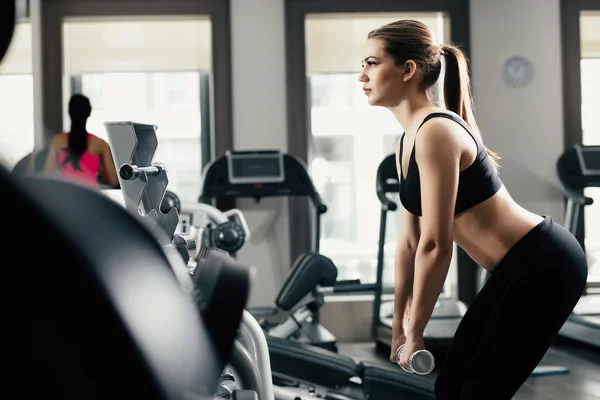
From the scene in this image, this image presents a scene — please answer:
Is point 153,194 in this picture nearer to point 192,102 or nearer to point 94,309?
point 94,309

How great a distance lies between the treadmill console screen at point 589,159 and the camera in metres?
5.16

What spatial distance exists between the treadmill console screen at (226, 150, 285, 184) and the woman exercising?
2.87 metres

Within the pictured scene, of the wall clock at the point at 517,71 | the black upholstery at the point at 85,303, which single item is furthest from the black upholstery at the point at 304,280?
the black upholstery at the point at 85,303

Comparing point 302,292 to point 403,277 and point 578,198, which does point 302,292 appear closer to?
point 578,198

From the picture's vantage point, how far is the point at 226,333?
24.3 inches

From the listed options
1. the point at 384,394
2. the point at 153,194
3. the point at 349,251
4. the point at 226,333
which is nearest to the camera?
the point at 226,333

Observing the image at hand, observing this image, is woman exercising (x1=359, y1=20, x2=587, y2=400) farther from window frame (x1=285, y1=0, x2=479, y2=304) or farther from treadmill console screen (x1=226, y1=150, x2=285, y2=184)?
window frame (x1=285, y1=0, x2=479, y2=304)

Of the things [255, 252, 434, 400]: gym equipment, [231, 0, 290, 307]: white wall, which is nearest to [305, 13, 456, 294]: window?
[231, 0, 290, 307]: white wall

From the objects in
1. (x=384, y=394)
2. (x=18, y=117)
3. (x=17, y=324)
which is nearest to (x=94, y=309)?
(x=17, y=324)

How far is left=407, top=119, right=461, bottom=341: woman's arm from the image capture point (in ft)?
6.18

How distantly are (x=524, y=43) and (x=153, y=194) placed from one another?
14.4 feet

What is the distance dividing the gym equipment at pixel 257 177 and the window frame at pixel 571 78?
196 cm

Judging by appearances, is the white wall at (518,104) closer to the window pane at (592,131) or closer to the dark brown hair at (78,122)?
the window pane at (592,131)

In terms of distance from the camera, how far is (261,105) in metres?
5.53
